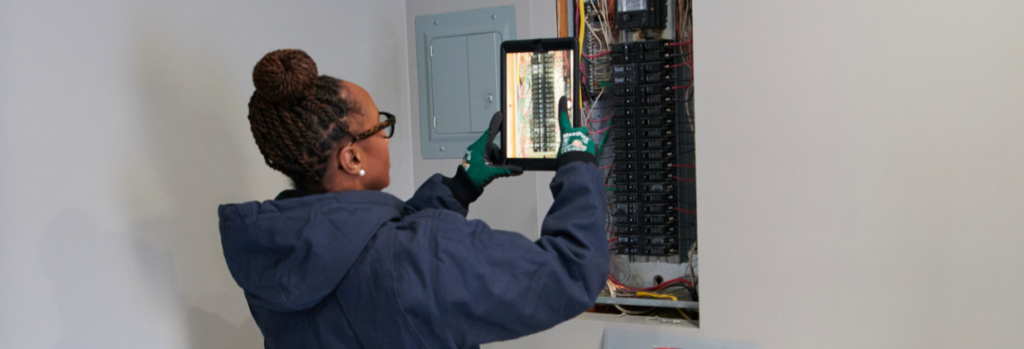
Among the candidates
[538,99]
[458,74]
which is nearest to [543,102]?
[538,99]

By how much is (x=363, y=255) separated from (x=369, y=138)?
0.70 ft

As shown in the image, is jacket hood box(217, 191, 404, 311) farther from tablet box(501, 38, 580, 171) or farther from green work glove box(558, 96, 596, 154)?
tablet box(501, 38, 580, 171)

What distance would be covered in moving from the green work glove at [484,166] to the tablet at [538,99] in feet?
0.32

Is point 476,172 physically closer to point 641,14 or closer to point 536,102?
point 536,102

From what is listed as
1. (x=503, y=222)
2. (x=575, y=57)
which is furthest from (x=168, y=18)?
(x=503, y=222)

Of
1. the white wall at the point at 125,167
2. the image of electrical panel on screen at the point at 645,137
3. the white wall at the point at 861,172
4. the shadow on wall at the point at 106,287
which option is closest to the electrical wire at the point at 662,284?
the image of electrical panel on screen at the point at 645,137

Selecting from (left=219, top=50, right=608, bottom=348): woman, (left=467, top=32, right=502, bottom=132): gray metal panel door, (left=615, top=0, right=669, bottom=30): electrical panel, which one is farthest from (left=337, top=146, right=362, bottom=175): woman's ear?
(left=615, top=0, right=669, bottom=30): electrical panel

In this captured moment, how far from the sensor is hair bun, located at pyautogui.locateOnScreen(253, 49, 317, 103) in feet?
2.46

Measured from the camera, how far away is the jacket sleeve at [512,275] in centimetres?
Answer: 72

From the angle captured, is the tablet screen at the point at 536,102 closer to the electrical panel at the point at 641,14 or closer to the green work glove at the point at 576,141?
the green work glove at the point at 576,141

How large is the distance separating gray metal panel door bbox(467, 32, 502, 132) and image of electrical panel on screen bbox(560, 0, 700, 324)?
227 millimetres

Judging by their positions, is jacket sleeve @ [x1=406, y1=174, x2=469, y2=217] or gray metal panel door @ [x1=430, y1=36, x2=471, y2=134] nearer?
jacket sleeve @ [x1=406, y1=174, x2=469, y2=217]

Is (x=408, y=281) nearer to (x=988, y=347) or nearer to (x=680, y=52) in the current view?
(x=680, y=52)

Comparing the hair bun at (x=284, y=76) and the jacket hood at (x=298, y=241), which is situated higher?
the hair bun at (x=284, y=76)
